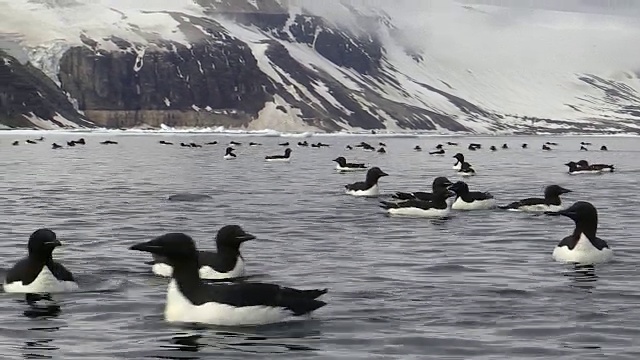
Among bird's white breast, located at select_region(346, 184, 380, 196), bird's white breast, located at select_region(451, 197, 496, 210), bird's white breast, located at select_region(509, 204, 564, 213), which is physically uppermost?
bird's white breast, located at select_region(509, 204, 564, 213)

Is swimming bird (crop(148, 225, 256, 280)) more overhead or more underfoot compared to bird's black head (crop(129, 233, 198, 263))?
more underfoot

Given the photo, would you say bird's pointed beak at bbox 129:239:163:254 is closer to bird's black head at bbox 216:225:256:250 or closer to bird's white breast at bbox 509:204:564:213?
bird's black head at bbox 216:225:256:250

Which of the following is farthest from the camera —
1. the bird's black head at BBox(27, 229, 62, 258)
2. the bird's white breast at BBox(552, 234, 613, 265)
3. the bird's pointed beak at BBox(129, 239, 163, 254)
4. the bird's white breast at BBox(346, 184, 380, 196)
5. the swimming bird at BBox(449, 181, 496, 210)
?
the bird's white breast at BBox(346, 184, 380, 196)

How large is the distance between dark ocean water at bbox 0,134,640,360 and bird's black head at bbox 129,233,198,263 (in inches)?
37.4

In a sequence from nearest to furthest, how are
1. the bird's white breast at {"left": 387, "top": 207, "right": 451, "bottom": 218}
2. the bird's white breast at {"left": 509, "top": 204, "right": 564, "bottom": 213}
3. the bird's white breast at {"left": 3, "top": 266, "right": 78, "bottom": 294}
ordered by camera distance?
the bird's white breast at {"left": 3, "top": 266, "right": 78, "bottom": 294}, the bird's white breast at {"left": 387, "top": 207, "right": 451, "bottom": 218}, the bird's white breast at {"left": 509, "top": 204, "right": 564, "bottom": 213}

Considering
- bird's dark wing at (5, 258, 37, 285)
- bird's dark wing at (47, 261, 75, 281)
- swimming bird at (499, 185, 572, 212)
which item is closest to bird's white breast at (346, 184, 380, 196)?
swimming bird at (499, 185, 572, 212)

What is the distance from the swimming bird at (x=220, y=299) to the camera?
14703 mm

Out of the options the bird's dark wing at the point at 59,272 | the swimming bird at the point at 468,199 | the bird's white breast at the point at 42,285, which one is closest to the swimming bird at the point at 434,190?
the swimming bird at the point at 468,199

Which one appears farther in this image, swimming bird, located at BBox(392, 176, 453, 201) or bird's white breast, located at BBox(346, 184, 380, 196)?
bird's white breast, located at BBox(346, 184, 380, 196)

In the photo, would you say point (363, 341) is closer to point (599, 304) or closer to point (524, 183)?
point (599, 304)

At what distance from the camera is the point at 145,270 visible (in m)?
20.2

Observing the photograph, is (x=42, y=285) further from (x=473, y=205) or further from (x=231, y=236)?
(x=473, y=205)

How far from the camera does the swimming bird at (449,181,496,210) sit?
34.2 m

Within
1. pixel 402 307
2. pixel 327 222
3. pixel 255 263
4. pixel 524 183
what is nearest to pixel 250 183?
pixel 524 183
